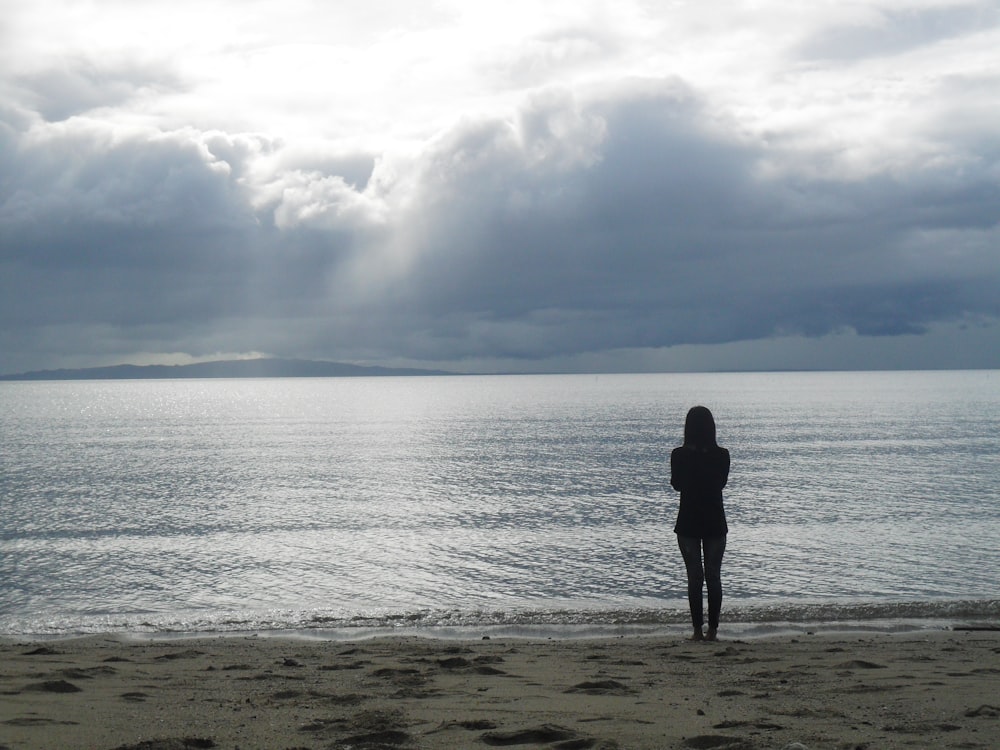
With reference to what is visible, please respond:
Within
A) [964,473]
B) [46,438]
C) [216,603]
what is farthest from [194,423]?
[216,603]

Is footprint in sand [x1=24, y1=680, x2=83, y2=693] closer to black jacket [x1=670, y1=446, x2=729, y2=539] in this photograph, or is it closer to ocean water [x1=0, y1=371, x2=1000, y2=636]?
ocean water [x1=0, y1=371, x2=1000, y2=636]

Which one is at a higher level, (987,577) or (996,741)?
(996,741)

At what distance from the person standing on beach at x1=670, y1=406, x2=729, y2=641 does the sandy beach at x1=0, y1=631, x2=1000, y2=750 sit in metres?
1.21

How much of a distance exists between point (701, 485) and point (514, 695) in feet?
→ 15.4

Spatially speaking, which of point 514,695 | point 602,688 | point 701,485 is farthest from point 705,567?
point 514,695

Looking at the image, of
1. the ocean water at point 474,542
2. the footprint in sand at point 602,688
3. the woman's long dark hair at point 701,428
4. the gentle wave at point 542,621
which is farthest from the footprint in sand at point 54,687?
the woman's long dark hair at point 701,428

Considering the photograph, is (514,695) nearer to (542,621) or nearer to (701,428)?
(701,428)

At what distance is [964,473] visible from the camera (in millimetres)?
49625

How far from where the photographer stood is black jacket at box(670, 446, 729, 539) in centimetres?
1220

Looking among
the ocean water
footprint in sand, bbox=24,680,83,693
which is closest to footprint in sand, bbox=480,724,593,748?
footprint in sand, bbox=24,680,83,693

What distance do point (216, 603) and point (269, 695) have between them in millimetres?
11399

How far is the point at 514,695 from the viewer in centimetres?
888

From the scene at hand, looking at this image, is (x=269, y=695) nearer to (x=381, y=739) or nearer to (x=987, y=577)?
(x=381, y=739)

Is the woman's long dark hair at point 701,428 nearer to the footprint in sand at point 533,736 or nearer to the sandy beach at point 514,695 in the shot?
the sandy beach at point 514,695
